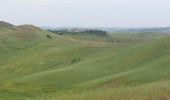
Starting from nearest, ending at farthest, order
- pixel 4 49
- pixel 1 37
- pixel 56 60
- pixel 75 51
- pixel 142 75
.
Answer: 1. pixel 142 75
2. pixel 56 60
3. pixel 75 51
4. pixel 4 49
5. pixel 1 37

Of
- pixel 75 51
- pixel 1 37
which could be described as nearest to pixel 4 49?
pixel 1 37

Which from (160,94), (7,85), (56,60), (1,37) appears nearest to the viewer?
(160,94)

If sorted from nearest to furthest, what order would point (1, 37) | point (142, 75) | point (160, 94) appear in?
point (160, 94) → point (142, 75) → point (1, 37)

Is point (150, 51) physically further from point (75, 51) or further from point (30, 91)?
point (75, 51)

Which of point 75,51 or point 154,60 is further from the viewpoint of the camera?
point 75,51

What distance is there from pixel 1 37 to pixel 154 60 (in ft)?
188

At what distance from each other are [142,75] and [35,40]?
6166cm

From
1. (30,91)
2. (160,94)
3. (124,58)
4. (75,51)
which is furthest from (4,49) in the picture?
(160,94)

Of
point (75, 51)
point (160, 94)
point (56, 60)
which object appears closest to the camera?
point (160, 94)

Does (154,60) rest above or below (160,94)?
below

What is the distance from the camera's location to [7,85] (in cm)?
4331

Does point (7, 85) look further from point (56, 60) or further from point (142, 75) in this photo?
point (56, 60)

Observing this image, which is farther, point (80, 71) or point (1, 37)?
point (1, 37)

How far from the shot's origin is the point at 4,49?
87.1 meters
